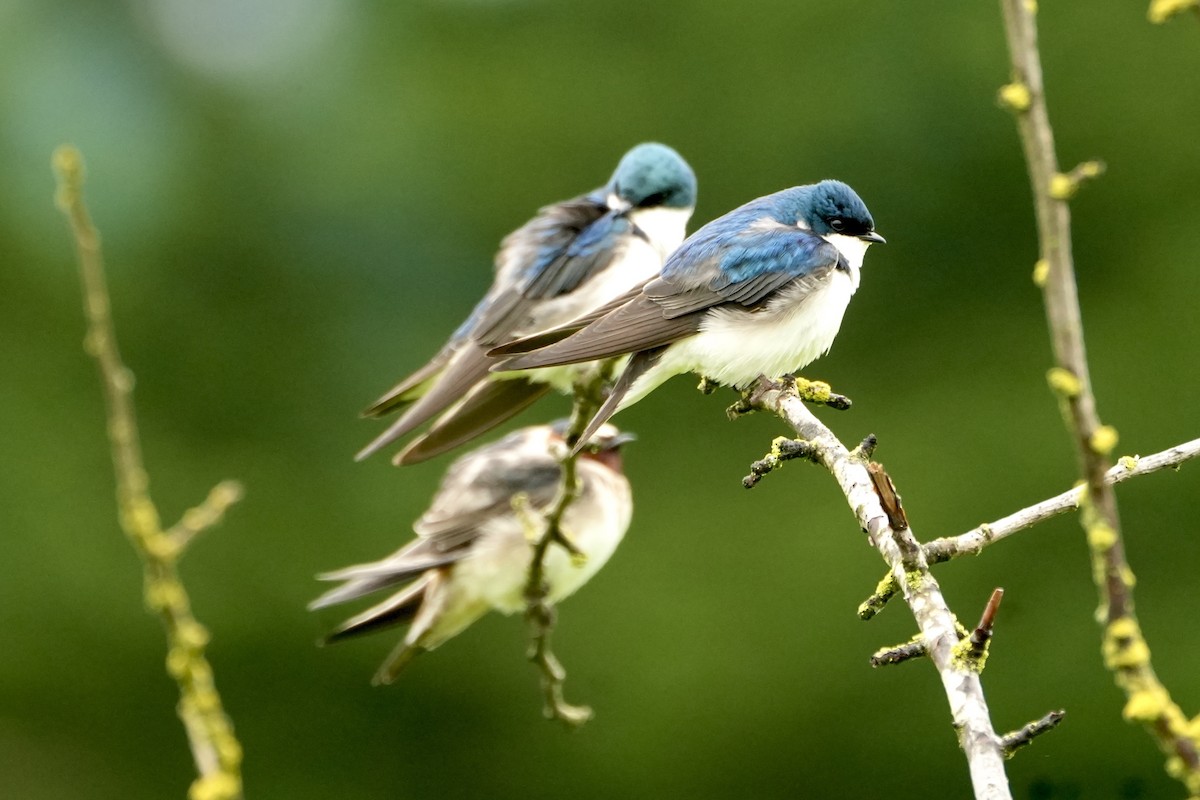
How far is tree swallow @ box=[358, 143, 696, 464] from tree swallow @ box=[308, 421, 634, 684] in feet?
1.40

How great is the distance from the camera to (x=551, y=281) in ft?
13.0

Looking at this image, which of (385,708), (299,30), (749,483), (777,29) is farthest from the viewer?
(299,30)

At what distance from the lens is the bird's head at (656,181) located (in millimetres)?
3998

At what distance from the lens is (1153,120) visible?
28.3 ft

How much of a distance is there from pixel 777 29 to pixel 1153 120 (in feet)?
6.36

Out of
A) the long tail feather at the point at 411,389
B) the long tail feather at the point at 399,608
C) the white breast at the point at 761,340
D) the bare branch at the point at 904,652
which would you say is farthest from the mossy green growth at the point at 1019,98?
the long tail feather at the point at 399,608

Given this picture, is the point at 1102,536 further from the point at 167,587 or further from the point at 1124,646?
the point at 167,587

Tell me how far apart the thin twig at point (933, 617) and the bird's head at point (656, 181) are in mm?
1804

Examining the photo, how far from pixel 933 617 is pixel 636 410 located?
7080mm

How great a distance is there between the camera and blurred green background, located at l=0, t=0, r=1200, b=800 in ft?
26.0

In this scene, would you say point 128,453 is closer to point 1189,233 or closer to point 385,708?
point 385,708

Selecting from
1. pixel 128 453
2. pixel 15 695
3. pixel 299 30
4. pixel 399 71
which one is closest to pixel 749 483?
pixel 128 453

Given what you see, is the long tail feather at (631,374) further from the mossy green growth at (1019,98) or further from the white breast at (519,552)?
the mossy green growth at (1019,98)

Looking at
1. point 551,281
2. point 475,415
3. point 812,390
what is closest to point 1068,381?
point 812,390
